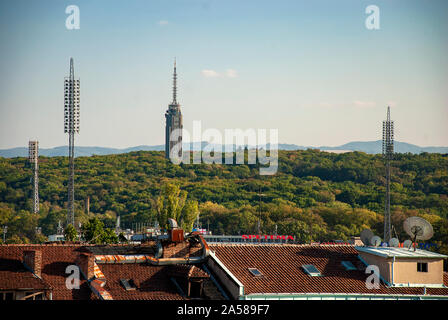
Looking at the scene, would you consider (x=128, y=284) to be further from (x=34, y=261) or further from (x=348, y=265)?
(x=348, y=265)

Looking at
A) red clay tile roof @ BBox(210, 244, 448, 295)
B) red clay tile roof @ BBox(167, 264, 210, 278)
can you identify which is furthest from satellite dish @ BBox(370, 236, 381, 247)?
red clay tile roof @ BBox(167, 264, 210, 278)

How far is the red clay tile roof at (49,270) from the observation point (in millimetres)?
28578

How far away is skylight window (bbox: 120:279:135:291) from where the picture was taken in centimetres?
3051

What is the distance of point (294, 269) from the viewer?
33.5 metres

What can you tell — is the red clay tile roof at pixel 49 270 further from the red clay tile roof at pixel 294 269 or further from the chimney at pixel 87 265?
the red clay tile roof at pixel 294 269

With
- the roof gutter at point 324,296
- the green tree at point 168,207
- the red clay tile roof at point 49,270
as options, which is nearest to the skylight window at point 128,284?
the red clay tile roof at point 49,270

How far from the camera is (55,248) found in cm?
3197

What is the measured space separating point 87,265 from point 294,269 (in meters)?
9.00

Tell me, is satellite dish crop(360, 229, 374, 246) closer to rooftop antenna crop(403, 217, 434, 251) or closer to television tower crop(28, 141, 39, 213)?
rooftop antenna crop(403, 217, 434, 251)

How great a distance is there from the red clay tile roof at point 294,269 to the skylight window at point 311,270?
177 mm

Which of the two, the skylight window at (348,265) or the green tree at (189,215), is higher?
the skylight window at (348,265)

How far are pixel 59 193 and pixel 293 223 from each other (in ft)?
264

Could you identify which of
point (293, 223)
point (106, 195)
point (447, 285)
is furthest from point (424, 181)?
point (447, 285)

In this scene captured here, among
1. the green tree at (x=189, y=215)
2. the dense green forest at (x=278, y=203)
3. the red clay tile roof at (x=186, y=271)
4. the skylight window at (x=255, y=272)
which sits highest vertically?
the red clay tile roof at (x=186, y=271)
